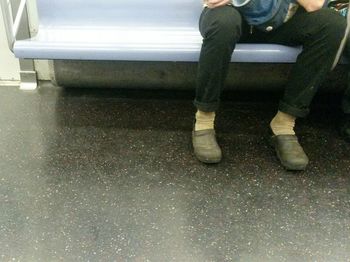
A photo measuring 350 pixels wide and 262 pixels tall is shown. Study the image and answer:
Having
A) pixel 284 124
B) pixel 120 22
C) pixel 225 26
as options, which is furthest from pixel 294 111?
pixel 120 22

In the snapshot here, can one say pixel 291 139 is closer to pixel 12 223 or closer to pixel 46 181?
pixel 46 181

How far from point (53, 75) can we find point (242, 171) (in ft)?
3.31

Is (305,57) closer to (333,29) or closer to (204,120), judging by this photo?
(333,29)

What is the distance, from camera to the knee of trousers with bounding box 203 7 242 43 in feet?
4.41

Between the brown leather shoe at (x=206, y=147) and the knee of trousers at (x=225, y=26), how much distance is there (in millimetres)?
372

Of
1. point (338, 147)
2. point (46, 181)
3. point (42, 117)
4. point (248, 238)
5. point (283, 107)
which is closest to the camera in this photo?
point (248, 238)

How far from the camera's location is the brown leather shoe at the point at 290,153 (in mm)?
1507

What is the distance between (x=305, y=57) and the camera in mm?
1435

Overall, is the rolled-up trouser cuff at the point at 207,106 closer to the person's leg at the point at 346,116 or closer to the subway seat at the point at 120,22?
the subway seat at the point at 120,22

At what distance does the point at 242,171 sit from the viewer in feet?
4.99

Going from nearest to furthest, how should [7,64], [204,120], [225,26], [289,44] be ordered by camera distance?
[225,26], [289,44], [204,120], [7,64]

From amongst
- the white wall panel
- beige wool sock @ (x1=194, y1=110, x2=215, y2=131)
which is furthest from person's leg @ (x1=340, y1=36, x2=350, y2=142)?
the white wall panel

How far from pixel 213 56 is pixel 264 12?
0.21 m

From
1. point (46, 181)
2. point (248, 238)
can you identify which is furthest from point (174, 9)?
point (248, 238)
